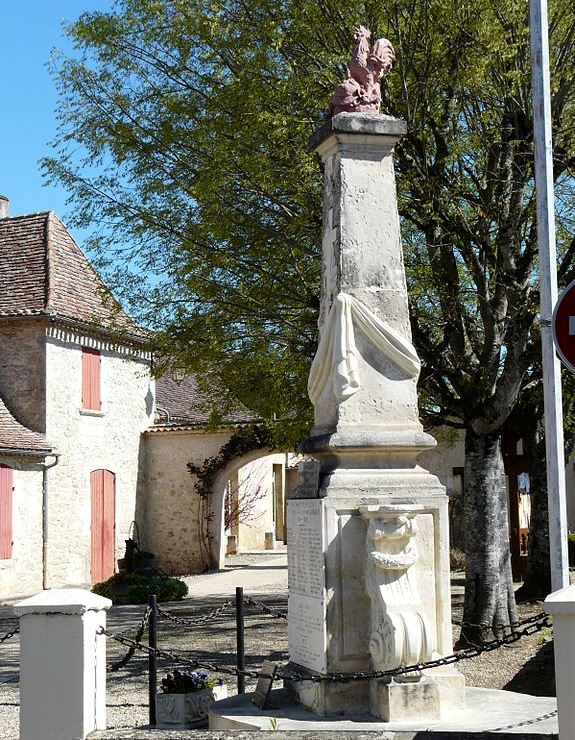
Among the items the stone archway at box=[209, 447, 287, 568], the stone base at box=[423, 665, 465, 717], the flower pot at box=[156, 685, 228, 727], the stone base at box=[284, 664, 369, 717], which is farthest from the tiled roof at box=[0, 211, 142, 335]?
the stone base at box=[423, 665, 465, 717]

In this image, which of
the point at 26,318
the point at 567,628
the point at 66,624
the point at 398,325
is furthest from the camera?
the point at 26,318

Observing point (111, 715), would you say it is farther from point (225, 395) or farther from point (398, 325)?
point (225, 395)

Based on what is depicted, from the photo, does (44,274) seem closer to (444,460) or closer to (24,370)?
(24,370)

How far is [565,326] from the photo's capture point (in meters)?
5.52

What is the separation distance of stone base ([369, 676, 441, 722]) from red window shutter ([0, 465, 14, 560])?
46.3 feet

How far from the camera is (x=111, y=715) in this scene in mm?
9195

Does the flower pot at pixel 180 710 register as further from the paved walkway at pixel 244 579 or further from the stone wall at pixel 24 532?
the stone wall at pixel 24 532

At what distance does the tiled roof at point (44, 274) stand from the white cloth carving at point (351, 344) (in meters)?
13.6

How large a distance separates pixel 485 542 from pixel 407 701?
622 centimetres

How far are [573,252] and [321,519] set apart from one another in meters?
6.60

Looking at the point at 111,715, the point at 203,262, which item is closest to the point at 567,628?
the point at 111,715

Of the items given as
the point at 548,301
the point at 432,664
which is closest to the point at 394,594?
the point at 432,664

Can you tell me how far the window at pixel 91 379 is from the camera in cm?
2227

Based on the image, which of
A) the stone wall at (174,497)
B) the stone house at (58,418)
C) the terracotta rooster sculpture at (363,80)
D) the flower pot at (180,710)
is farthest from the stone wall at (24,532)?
the terracotta rooster sculpture at (363,80)
